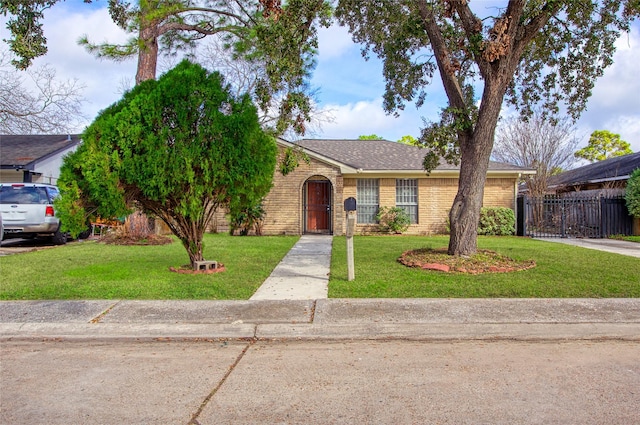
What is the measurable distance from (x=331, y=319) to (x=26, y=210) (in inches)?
438

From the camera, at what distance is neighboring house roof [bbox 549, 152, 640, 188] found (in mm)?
20875

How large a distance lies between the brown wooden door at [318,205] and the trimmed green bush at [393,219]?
2.12 meters

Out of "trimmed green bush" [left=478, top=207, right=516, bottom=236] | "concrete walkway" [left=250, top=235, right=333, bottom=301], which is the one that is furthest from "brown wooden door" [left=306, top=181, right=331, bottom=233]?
"concrete walkway" [left=250, top=235, right=333, bottom=301]

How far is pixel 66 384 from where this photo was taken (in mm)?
3996

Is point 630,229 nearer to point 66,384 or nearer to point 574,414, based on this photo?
point 574,414

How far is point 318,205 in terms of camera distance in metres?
19.1

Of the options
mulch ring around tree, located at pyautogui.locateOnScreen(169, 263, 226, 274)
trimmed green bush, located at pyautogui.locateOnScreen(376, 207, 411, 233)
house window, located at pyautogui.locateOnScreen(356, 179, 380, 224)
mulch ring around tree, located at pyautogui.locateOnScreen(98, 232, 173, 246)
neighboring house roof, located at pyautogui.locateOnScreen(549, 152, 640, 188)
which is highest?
neighboring house roof, located at pyautogui.locateOnScreen(549, 152, 640, 188)

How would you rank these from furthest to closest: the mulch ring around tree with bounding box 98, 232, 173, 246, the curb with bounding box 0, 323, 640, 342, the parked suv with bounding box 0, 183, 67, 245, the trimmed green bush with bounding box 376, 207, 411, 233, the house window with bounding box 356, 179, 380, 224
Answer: the house window with bounding box 356, 179, 380, 224 < the trimmed green bush with bounding box 376, 207, 411, 233 < the mulch ring around tree with bounding box 98, 232, 173, 246 < the parked suv with bounding box 0, 183, 67, 245 < the curb with bounding box 0, 323, 640, 342

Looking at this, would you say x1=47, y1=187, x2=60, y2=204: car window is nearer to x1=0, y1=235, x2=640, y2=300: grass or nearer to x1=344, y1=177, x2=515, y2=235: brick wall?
x1=0, y1=235, x2=640, y2=300: grass

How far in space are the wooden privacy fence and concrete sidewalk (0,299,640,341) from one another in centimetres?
1248

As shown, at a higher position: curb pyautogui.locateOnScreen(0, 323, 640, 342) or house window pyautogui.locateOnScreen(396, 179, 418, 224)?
house window pyautogui.locateOnScreen(396, 179, 418, 224)

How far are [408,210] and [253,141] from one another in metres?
11.8

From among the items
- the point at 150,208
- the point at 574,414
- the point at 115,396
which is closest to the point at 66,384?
the point at 115,396

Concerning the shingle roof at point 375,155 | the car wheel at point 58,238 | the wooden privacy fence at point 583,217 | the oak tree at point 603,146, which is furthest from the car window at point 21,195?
the oak tree at point 603,146
